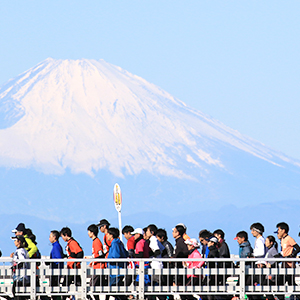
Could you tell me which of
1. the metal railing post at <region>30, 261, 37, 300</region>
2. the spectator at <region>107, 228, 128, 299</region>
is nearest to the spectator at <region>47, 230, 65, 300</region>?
the metal railing post at <region>30, 261, 37, 300</region>

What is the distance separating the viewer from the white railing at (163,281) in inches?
584

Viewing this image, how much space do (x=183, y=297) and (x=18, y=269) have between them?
133 inches

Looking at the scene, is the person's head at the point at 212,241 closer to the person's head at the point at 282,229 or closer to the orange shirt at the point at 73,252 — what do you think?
the person's head at the point at 282,229

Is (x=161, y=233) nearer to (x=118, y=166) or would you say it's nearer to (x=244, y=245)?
(x=244, y=245)

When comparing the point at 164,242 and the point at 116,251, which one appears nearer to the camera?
the point at 116,251

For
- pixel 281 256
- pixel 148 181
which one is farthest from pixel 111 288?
pixel 148 181

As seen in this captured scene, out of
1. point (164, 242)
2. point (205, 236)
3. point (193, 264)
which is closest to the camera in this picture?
point (193, 264)

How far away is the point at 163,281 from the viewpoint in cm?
1505

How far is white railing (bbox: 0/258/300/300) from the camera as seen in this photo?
1484 cm

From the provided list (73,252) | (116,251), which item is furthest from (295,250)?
(73,252)

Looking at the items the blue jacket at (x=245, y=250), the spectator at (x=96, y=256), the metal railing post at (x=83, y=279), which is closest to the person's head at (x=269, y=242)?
the blue jacket at (x=245, y=250)

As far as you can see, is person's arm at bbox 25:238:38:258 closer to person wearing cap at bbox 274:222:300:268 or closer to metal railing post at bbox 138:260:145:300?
metal railing post at bbox 138:260:145:300

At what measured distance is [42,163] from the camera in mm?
185750

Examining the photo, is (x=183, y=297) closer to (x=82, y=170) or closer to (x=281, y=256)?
(x=281, y=256)
